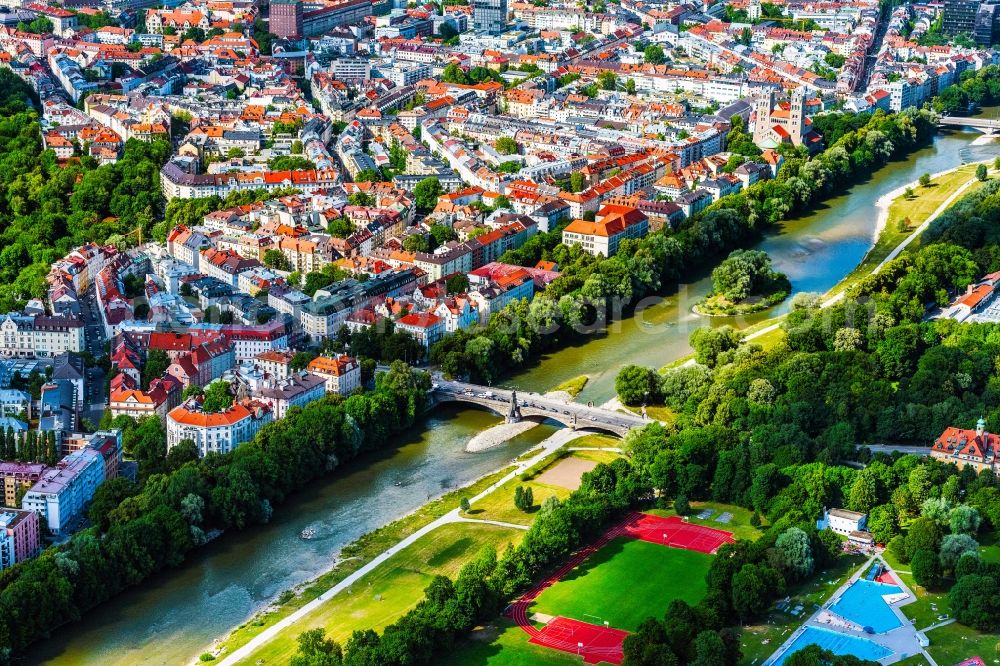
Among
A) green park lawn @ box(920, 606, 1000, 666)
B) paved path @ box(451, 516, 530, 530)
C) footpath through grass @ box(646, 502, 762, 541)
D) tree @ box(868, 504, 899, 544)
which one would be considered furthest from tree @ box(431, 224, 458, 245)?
green park lawn @ box(920, 606, 1000, 666)

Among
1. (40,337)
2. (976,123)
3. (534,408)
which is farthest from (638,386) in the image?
(976,123)

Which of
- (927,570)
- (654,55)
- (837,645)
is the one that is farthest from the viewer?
(654,55)

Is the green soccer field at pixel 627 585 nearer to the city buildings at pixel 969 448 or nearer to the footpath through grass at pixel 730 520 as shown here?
the footpath through grass at pixel 730 520

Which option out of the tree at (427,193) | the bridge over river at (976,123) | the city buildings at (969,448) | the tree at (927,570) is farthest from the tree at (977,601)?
the bridge over river at (976,123)

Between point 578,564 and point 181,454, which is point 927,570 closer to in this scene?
point 578,564

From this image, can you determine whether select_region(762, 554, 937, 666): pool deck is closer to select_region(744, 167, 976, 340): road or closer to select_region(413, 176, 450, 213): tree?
select_region(744, 167, 976, 340): road

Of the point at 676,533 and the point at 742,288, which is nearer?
the point at 676,533

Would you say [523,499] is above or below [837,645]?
above
